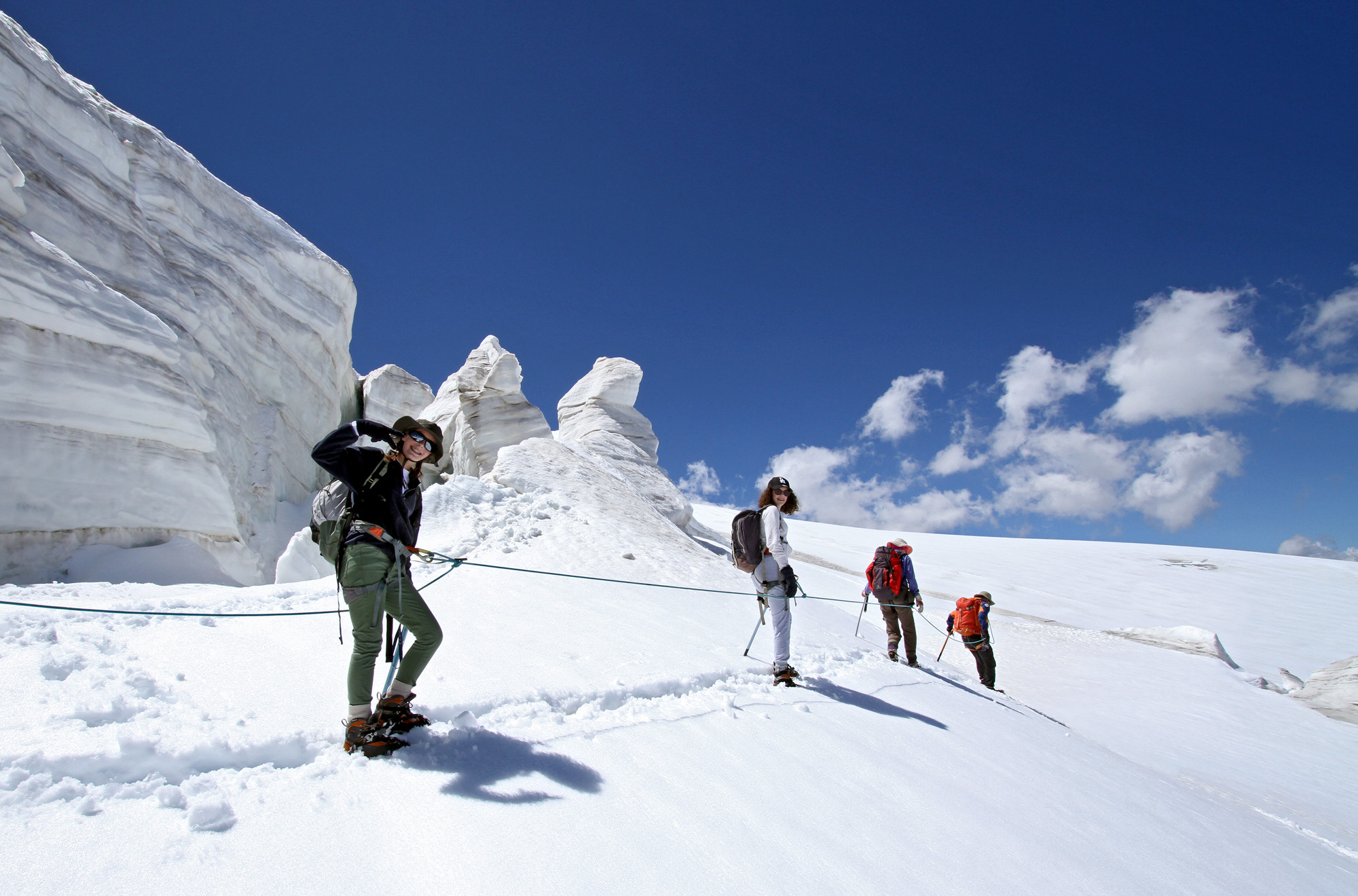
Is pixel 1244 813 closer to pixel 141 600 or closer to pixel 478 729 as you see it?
pixel 478 729

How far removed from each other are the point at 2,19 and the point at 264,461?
9.57 m

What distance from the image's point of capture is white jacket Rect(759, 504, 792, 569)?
5.21 meters

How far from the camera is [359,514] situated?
3.21 metres

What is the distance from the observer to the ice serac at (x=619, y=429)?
18.9 meters

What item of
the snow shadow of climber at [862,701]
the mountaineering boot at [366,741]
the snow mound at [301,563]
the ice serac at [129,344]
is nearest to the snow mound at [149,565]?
the ice serac at [129,344]

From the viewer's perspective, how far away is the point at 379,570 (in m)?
3.12

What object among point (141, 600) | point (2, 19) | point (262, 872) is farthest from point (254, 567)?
point (262, 872)

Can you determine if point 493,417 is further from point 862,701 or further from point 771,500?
point 862,701

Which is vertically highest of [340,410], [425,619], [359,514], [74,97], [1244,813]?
[74,97]

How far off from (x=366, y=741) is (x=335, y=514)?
3.99 feet

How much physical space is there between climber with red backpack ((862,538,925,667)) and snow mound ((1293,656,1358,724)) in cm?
1081

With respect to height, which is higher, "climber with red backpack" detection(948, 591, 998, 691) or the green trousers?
"climber with red backpack" detection(948, 591, 998, 691)

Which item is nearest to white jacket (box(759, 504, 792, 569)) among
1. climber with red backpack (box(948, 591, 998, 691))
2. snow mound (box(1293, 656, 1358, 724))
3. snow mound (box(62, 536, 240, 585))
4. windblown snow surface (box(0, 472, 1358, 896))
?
windblown snow surface (box(0, 472, 1358, 896))

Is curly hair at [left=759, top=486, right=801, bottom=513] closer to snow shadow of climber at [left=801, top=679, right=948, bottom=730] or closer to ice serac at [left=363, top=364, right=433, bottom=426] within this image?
snow shadow of climber at [left=801, top=679, right=948, bottom=730]
